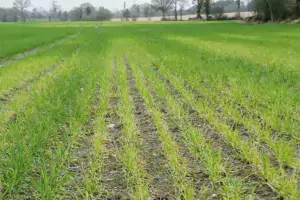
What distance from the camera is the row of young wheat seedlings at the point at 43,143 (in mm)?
3967

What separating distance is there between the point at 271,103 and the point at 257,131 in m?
1.58

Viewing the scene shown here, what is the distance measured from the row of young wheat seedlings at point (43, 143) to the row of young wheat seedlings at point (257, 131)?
2.72 m

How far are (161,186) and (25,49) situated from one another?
22.4 metres

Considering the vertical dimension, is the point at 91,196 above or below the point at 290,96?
below

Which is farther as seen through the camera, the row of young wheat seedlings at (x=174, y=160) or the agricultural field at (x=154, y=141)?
the agricultural field at (x=154, y=141)

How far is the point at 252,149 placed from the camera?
15.1 feet

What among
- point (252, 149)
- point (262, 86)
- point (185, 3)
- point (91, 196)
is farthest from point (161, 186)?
point (185, 3)

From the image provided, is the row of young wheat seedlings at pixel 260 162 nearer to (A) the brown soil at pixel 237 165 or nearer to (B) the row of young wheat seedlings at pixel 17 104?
(A) the brown soil at pixel 237 165

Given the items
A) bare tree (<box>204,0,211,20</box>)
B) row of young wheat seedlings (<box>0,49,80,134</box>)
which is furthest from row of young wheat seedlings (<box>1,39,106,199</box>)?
bare tree (<box>204,0,211,20</box>)

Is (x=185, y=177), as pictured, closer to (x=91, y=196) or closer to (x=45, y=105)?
(x=91, y=196)

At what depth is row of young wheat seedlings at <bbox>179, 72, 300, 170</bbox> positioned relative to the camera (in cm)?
438

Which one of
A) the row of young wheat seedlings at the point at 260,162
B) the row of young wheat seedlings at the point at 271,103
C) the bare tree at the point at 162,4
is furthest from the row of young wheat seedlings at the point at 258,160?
A: the bare tree at the point at 162,4

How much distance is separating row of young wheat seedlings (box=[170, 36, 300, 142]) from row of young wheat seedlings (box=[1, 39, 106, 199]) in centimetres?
332

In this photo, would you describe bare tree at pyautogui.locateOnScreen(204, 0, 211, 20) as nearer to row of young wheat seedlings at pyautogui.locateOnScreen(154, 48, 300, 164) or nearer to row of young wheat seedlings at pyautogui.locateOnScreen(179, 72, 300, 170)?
row of young wheat seedlings at pyautogui.locateOnScreen(154, 48, 300, 164)
